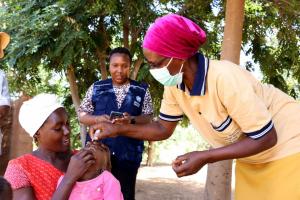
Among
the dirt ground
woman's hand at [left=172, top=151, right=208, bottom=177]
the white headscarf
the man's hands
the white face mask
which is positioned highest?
the white face mask

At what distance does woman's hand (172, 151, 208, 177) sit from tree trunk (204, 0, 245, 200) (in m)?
2.56

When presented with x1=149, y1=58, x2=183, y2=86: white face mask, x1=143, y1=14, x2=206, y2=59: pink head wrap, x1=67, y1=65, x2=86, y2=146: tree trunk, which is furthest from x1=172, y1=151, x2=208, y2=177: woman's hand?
x1=67, y1=65, x2=86, y2=146: tree trunk

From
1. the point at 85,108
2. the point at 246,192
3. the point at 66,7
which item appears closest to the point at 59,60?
the point at 66,7

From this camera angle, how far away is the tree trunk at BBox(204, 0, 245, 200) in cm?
467

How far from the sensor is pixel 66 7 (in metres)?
5.78

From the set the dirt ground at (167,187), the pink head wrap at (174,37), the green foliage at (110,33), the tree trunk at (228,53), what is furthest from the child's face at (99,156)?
the dirt ground at (167,187)

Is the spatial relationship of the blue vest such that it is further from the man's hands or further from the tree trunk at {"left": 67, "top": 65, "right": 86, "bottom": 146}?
the tree trunk at {"left": 67, "top": 65, "right": 86, "bottom": 146}

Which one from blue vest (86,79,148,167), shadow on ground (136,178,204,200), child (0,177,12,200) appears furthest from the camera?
shadow on ground (136,178,204,200)

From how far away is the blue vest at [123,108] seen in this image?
402 cm

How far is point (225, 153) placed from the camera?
7.36ft

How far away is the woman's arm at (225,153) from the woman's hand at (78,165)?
22.0 inches

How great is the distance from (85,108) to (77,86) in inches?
142

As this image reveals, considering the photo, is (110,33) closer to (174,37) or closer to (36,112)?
(36,112)

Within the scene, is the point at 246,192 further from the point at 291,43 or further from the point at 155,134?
the point at 291,43
